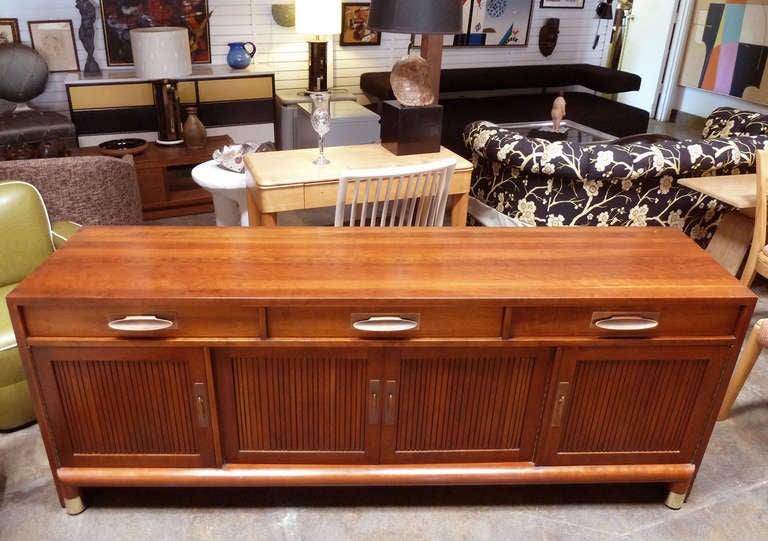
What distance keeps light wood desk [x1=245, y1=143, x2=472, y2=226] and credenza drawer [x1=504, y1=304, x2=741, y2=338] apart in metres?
1.19

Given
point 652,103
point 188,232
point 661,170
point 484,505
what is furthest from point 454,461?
point 652,103

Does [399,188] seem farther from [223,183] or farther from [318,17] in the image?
[318,17]

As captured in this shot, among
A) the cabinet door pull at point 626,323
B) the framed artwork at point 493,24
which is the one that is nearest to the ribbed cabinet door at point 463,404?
the cabinet door pull at point 626,323

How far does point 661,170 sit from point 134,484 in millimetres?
2607

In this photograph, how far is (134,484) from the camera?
182 cm

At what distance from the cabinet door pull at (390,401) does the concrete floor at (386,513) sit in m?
0.38

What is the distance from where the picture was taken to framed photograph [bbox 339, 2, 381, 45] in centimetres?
559

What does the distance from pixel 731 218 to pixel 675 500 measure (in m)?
1.83

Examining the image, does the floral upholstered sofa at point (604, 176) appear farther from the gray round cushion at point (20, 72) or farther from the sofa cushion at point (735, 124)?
the gray round cushion at point (20, 72)

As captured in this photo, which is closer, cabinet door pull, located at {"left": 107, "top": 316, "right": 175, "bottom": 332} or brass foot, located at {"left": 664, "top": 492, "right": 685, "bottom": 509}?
cabinet door pull, located at {"left": 107, "top": 316, "right": 175, "bottom": 332}

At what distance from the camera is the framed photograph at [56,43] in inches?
191

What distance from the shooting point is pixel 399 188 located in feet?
7.96

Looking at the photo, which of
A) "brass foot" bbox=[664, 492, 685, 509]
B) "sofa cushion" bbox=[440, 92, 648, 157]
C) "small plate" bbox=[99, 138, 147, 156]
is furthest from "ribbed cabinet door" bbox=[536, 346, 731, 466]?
"sofa cushion" bbox=[440, 92, 648, 157]

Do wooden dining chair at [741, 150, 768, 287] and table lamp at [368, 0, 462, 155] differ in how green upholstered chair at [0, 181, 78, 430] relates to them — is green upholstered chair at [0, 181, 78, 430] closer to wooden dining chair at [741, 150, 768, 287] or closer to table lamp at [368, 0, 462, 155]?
table lamp at [368, 0, 462, 155]
